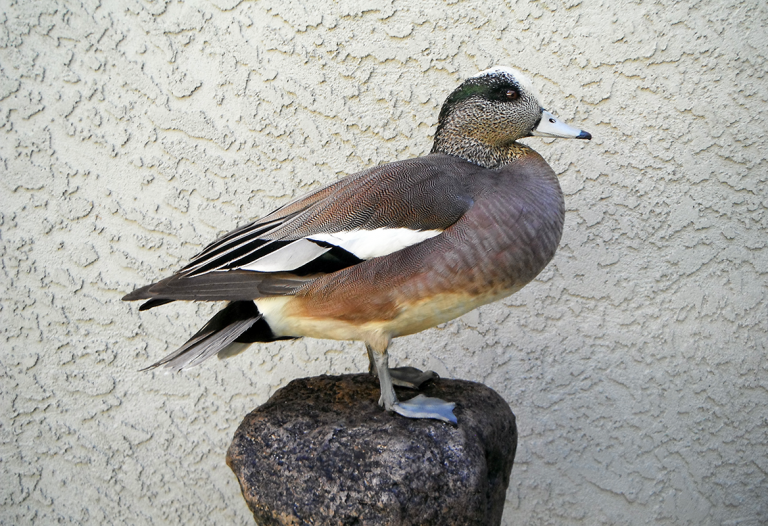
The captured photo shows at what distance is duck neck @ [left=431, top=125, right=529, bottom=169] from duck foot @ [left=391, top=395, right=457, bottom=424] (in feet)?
1.73

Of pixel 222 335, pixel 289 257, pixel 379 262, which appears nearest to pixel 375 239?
pixel 379 262

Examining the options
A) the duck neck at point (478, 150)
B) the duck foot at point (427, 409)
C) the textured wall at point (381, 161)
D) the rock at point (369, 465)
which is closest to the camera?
the rock at point (369, 465)

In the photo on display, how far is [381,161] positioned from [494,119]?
2.04 ft

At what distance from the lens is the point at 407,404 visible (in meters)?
1.27

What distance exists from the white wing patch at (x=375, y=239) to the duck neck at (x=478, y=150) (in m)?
0.27

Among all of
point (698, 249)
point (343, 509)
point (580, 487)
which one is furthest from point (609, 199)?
point (343, 509)

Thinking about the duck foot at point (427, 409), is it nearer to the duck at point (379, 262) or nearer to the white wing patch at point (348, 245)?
the duck at point (379, 262)

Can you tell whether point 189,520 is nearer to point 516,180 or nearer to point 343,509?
point 343,509

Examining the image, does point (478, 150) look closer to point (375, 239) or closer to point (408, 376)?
point (375, 239)

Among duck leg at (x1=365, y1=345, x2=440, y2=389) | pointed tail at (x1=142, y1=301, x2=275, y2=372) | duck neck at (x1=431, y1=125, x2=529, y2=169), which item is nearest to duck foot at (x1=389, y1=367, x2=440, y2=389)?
duck leg at (x1=365, y1=345, x2=440, y2=389)

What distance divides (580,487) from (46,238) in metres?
1.87

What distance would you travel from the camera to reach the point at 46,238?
1922 millimetres

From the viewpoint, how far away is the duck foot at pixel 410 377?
144 cm

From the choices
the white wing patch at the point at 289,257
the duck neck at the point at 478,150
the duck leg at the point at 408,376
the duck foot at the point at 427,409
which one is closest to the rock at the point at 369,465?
the duck foot at the point at 427,409
